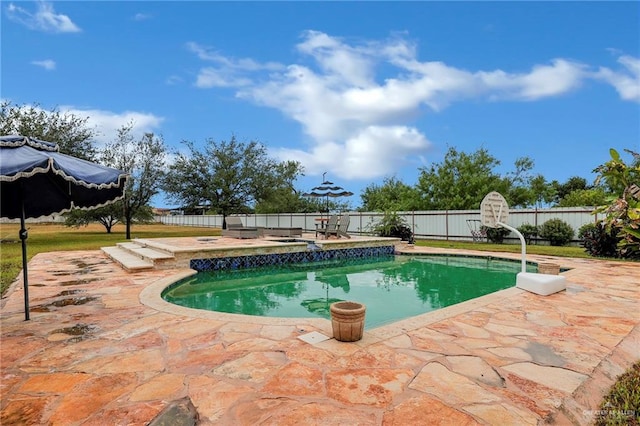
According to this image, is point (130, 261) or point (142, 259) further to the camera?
point (142, 259)

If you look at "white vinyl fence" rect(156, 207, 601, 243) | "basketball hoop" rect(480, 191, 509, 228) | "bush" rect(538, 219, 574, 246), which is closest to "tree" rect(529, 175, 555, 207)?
"white vinyl fence" rect(156, 207, 601, 243)

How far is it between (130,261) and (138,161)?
44.0ft

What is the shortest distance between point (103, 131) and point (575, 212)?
22.8 metres

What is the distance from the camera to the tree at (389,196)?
76.3 feet

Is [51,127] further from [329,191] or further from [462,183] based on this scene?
[462,183]

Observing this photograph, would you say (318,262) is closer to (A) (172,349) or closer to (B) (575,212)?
(A) (172,349)

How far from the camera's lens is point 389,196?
89.7ft

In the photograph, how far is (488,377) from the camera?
2604 millimetres

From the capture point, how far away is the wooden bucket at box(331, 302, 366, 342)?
10.6ft

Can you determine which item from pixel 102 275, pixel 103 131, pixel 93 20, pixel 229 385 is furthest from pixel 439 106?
pixel 103 131

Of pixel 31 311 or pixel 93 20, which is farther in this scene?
pixel 93 20

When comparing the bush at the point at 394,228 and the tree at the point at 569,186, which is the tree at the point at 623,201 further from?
the tree at the point at 569,186

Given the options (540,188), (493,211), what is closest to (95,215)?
(493,211)

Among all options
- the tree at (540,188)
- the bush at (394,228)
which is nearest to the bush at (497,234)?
the bush at (394,228)
